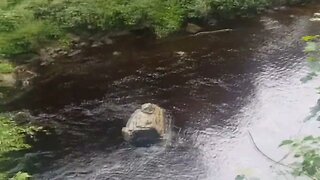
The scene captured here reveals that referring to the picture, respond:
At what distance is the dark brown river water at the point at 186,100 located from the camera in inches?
286

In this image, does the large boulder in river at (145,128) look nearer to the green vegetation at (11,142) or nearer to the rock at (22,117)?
the green vegetation at (11,142)

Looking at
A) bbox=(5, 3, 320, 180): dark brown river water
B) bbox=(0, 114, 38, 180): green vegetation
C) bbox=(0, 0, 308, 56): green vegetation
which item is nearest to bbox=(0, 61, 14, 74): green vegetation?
bbox=(0, 0, 308, 56): green vegetation

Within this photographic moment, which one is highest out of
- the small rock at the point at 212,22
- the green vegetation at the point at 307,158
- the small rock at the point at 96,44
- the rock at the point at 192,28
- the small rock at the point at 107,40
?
the green vegetation at the point at 307,158

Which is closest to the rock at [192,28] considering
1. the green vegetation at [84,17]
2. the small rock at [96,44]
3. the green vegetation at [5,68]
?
the green vegetation at [84,17]

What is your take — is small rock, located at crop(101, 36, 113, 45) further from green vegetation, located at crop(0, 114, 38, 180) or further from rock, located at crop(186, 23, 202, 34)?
green vegetation, located at crop(0, 114, 38, 180)

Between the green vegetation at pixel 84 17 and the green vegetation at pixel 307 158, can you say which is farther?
the green vegetation at pixel 84 17

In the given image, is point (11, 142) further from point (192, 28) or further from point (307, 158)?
point (192, 28)

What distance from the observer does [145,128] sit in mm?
7887

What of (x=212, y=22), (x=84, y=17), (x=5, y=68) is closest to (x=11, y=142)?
(x=5, y=68)

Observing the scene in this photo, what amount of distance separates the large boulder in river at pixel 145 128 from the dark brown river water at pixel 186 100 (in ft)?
0.67

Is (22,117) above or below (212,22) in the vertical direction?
below

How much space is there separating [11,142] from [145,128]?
2.04 meters

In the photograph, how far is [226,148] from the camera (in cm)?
755

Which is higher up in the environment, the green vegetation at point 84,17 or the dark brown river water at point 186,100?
the green vegetation at point 84,17
